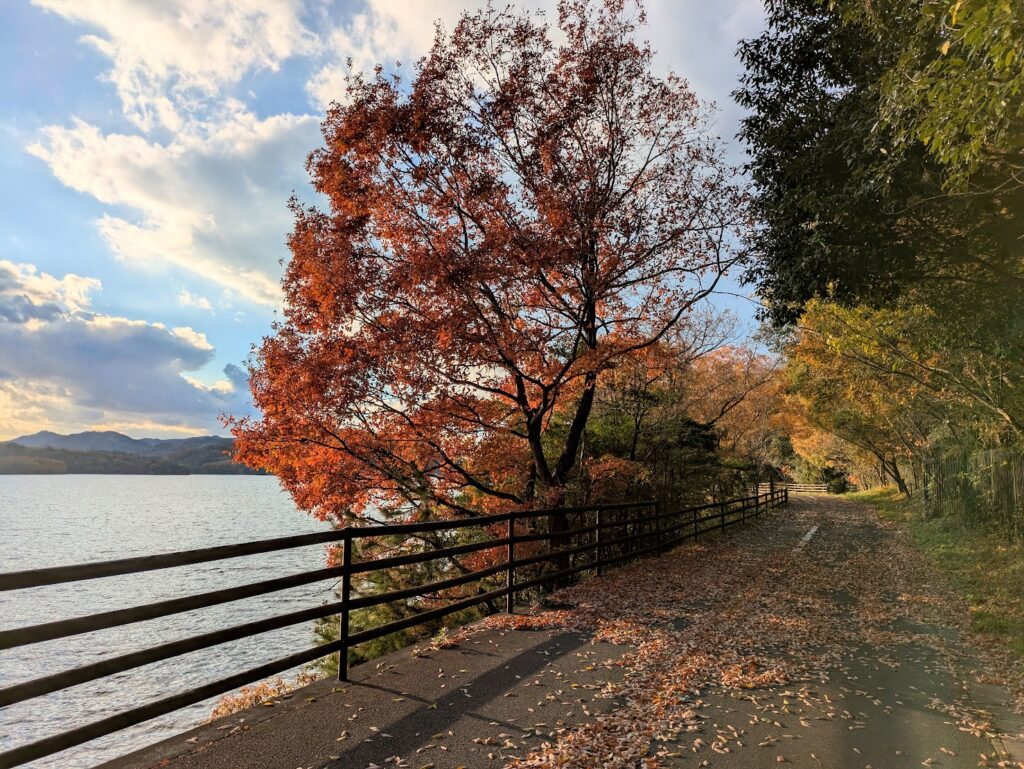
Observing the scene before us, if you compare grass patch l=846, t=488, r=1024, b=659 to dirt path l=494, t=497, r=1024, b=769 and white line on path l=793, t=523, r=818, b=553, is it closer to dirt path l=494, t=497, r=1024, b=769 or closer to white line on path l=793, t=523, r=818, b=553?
dirt path l=494, t=497, r=1024, b=769

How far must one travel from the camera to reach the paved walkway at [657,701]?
149 inches

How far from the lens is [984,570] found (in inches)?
453

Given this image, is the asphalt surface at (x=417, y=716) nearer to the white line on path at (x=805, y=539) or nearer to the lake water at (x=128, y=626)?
the lake water at (x=128, y=626)

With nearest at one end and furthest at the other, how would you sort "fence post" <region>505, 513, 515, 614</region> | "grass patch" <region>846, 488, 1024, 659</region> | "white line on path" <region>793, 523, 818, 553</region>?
"grass patch" <region>846, 488, 1024, 659</region> → "fence post" <region>505, 513, 515, 614</region> → "white line on path" <region>793, 523, 818, 553</region>

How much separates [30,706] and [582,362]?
12889 millimetres

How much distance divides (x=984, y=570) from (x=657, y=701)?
10590 millimetres

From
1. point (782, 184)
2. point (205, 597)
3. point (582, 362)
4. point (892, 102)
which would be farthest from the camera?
point (582, 362)

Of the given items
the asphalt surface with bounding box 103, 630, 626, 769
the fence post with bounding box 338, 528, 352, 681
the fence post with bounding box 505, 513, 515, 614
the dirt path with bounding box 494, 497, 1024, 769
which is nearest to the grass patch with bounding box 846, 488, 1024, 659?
the dirt path with bounding box 494, 497, 1024, 769

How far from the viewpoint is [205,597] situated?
4.09 m

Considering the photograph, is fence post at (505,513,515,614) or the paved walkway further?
fence post at (505,513,515,614)

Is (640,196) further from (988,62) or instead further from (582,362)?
(988,62)

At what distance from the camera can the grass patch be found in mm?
7239

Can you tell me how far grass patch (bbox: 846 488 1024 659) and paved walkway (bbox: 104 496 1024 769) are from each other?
1.49 ft

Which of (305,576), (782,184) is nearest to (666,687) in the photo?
(305,576)
